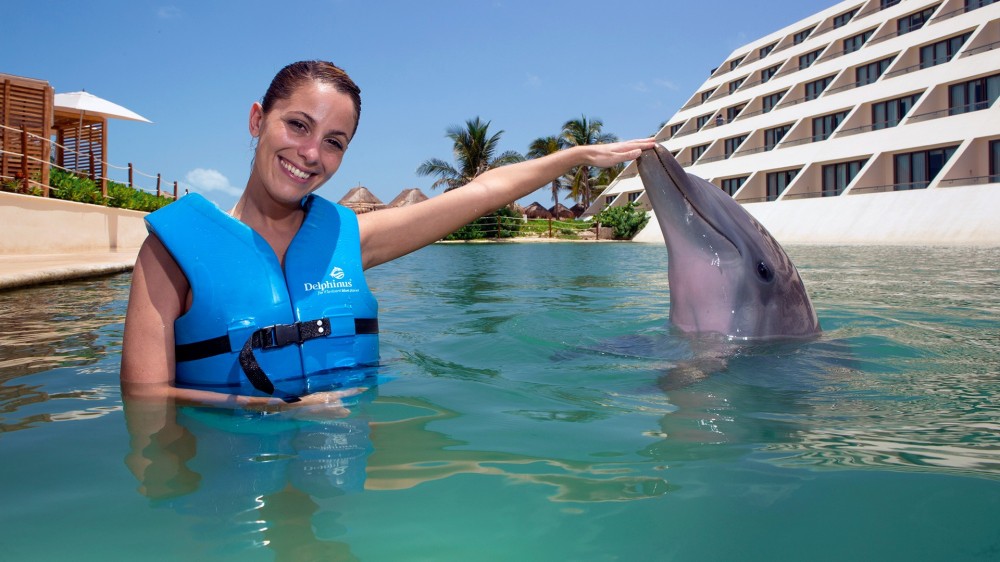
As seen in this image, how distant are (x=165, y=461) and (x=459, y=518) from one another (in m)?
0.84

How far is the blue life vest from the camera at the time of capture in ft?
7.25

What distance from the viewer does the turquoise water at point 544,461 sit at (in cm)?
133

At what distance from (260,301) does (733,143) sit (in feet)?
117

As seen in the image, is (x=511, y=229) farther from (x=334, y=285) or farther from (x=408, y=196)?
(x=334, y=285)

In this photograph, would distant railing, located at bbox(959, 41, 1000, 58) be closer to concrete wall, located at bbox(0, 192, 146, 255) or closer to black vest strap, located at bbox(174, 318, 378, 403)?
concrete wall, located at bbox(0, 192, 146, 255)

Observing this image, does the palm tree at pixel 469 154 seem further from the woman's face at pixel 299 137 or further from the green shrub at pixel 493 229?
the woman's face at pixel 299 137

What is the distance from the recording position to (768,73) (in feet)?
126

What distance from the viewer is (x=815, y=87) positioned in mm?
32625

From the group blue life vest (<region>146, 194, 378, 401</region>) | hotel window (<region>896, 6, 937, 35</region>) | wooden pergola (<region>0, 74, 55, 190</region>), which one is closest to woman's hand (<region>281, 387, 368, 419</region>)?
blue life vest (<region>146, 194, 378, 401</region>)

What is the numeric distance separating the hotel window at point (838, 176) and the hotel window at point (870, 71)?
4.62 meters

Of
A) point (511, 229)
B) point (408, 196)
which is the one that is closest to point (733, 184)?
point (511, 229)

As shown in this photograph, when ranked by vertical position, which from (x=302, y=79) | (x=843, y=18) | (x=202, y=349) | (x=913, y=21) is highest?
(x=843, y=18)

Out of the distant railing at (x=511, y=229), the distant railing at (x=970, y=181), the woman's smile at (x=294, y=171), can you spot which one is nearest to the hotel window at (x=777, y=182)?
the distant railing at (x=511, y=229)

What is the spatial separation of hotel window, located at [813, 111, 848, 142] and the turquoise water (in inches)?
1089
